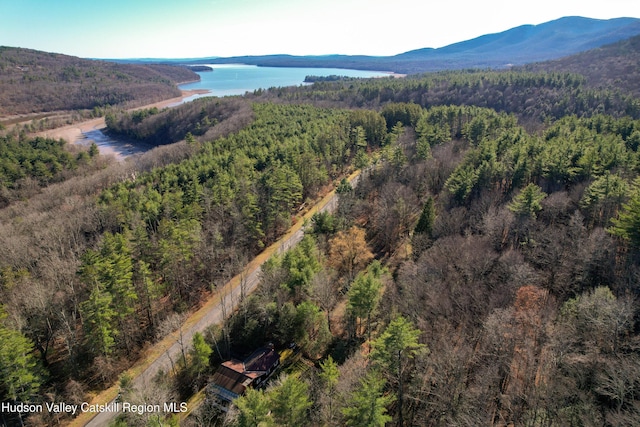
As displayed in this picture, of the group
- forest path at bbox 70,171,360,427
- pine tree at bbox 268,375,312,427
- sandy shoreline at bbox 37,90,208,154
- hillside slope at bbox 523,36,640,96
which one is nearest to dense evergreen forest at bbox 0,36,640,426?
pine tree at bbox 268,375,312,427

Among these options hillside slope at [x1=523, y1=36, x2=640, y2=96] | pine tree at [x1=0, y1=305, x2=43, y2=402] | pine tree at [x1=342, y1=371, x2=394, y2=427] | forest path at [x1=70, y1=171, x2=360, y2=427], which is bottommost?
forest path at [x1=70, y1=171, x2=360, y2=427]

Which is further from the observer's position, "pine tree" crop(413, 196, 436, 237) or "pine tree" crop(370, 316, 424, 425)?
"pine tree" crop(413, 196, 436, 237)

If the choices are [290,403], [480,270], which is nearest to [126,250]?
[290,403]

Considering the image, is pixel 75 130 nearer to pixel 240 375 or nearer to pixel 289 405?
pixel 240 375

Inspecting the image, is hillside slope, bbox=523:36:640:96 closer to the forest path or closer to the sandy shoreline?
the forest path

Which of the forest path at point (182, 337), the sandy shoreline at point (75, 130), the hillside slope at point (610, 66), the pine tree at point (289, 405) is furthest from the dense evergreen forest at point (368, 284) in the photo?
the sandy shoreline at point (75, 130)

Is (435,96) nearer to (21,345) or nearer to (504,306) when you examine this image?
(504,306)
